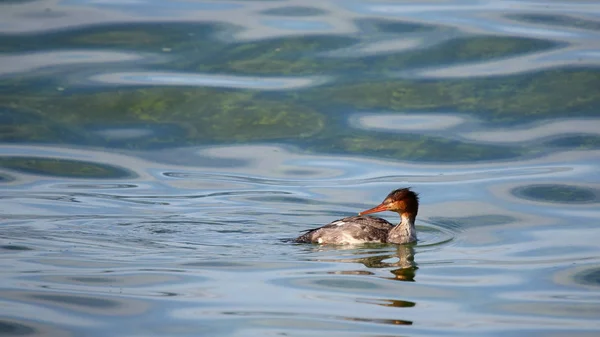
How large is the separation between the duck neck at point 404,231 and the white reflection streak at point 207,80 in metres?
6.67

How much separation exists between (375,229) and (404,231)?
33cm

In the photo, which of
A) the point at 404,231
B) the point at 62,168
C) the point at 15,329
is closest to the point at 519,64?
the point at 404,231

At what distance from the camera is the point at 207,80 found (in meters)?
19.6

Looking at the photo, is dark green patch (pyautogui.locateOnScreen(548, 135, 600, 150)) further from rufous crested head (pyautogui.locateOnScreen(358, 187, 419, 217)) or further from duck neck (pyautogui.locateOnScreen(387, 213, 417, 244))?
duck neck (pyautogui.locateOnScreen(387, 213, 417, 244))

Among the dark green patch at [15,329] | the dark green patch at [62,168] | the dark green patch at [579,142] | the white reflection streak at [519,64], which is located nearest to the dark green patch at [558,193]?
the dark green patch at [579,142]

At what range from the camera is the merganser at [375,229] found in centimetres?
1261

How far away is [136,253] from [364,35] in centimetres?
1019

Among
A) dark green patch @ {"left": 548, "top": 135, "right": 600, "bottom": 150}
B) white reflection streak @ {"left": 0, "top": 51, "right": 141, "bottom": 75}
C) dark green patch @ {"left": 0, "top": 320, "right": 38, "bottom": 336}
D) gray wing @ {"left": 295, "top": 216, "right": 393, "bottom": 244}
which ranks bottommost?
dark green patch @ {"left": 0, "top": 320, "right": 38, "bottom": 336}

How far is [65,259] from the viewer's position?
11312mm

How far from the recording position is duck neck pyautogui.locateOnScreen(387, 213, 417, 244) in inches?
505

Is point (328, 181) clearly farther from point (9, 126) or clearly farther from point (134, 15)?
point (134, 15)

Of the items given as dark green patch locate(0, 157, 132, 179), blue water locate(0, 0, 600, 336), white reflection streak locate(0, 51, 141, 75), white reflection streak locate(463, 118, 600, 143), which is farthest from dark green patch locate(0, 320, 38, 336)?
white reflection streak locate(0, 51, 141, 75)

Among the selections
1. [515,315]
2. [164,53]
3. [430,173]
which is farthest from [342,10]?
[515,315]

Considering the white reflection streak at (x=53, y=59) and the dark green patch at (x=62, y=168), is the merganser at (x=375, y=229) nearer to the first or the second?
the dark green patch at (x=62, y=168)
